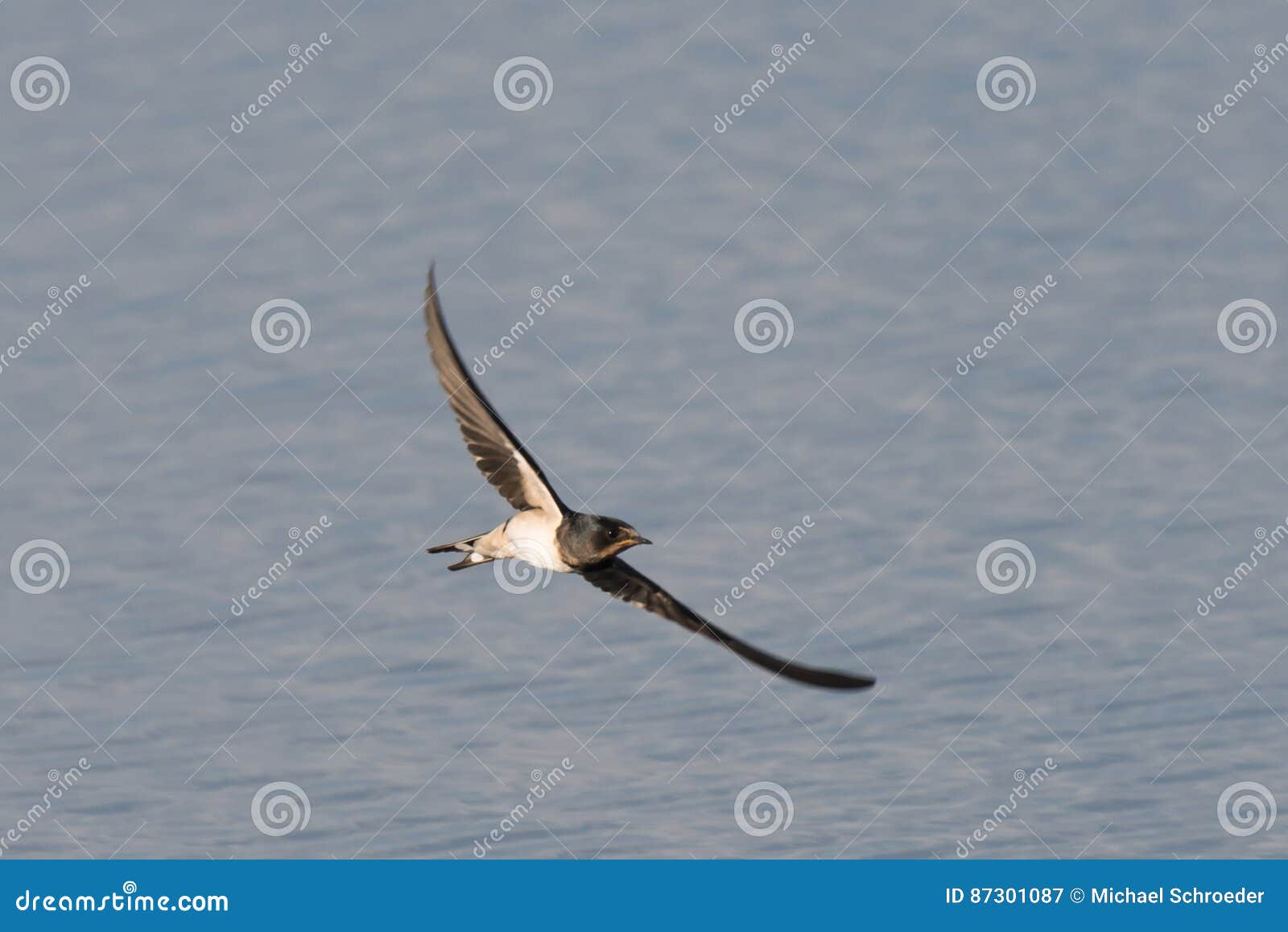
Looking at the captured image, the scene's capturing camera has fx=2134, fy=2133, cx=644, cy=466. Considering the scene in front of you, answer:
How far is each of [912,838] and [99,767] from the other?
6.69 meters

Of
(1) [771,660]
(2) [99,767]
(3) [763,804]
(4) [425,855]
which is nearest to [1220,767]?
(3) [763,804]

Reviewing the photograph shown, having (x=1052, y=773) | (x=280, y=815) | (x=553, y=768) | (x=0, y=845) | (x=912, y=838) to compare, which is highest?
(x=1052, y=773)

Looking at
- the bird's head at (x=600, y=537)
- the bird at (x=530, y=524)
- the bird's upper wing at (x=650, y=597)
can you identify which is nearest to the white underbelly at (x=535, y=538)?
the bird at (x=530, y=524)

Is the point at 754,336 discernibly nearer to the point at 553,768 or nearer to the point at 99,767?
the point at 553,768

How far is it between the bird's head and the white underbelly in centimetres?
20

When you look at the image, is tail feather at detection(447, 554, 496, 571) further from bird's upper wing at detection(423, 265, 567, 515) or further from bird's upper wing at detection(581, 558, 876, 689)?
bird's upper wing at detection(581, 558, 876, 689)

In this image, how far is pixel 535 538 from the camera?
1377 cm

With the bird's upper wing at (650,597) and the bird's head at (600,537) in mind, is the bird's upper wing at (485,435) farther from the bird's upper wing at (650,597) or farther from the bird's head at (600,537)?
the bird's upper wing at (650,597)

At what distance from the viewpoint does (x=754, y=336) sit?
70.1 feet

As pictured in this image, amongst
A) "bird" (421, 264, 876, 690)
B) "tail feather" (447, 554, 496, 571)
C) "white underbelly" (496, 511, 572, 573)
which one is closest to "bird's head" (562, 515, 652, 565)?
"bird" (421, 264, 876, 690)

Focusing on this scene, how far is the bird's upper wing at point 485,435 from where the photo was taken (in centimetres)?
1351

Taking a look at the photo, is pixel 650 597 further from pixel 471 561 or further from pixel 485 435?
pixel 485 435

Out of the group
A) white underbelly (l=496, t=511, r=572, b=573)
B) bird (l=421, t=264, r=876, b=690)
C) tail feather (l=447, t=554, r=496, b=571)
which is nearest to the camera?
bird (l=421, t=264, r=876, b=690)

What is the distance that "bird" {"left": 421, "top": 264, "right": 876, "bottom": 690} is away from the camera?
1347 cm
